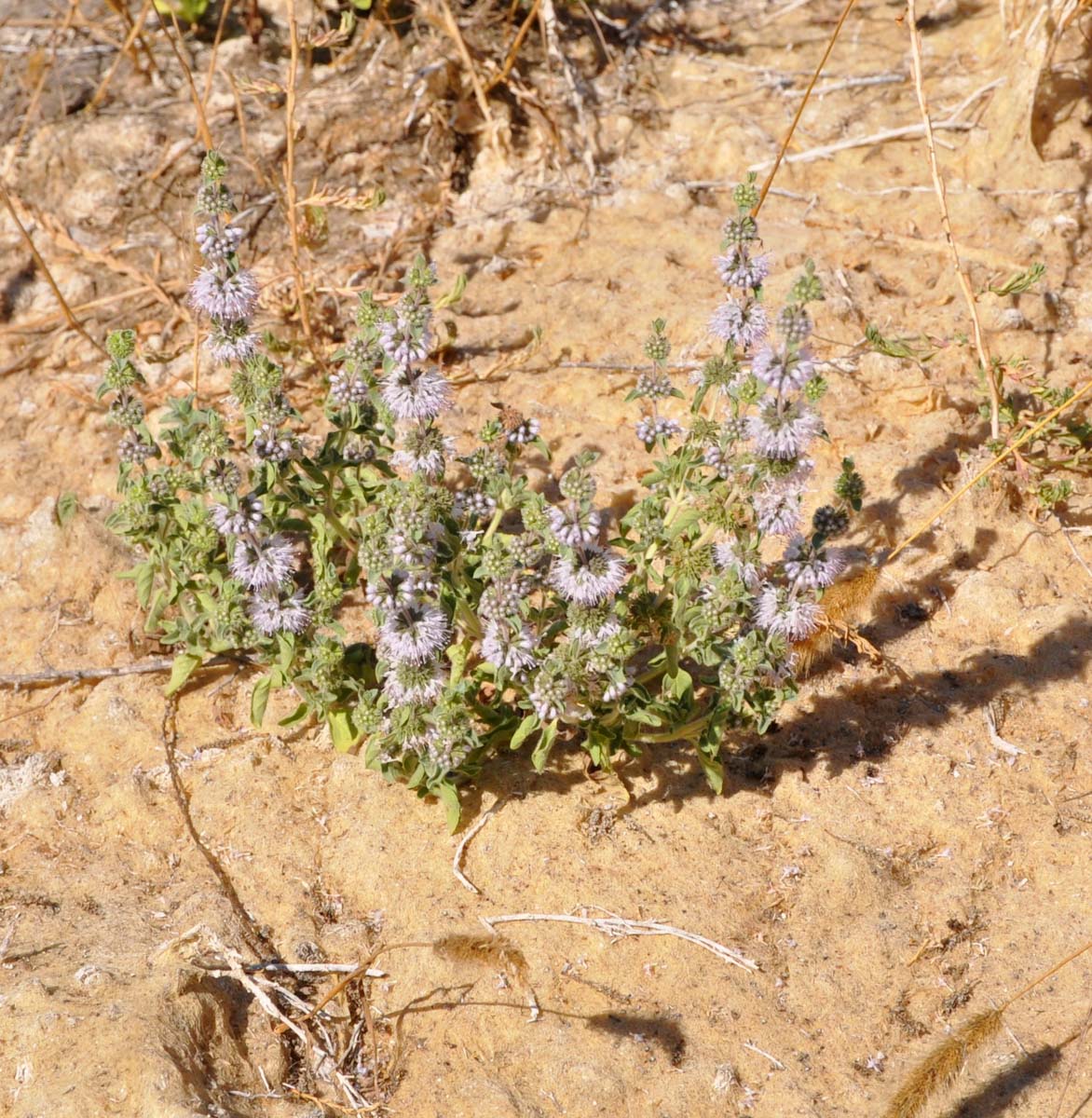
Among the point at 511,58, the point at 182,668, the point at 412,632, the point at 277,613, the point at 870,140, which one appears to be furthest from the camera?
the point at 511,58

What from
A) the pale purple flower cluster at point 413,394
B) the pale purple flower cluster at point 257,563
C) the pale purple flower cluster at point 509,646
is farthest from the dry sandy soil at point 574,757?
the pale purple flower cluster at point 413,394

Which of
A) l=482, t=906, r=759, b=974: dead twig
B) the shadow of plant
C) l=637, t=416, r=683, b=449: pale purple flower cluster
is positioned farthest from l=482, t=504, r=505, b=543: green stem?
the shadow of plant

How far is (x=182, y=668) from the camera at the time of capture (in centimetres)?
438

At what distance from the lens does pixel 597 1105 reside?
327 cm

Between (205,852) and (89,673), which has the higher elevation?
(89,673)

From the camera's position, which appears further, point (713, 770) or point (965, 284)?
point (965, 284)

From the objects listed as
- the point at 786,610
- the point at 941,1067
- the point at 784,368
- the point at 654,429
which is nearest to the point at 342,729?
the point at 654,429

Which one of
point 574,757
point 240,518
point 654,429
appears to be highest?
point 240,518

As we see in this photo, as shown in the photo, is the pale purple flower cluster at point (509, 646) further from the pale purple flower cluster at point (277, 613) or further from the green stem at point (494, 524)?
the pale purple flower cluster at point (277, 613)

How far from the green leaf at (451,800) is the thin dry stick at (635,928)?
0.35 m

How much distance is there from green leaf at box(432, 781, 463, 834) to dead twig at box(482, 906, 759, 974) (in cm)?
34

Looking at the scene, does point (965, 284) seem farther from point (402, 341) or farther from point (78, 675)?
point (78, 675)

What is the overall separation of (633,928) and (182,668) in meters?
2.00

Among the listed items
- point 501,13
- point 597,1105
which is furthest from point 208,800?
point 501,13
